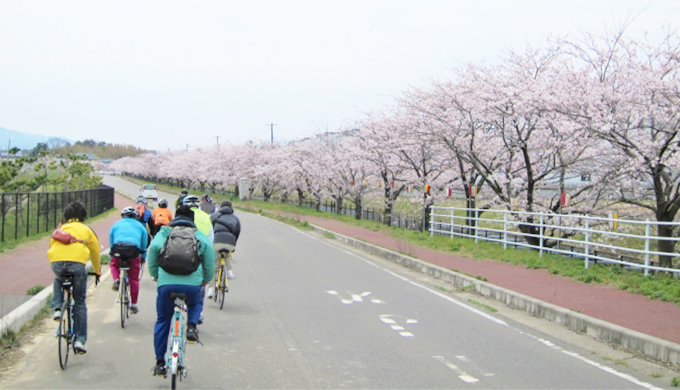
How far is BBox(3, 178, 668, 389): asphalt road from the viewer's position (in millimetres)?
6199

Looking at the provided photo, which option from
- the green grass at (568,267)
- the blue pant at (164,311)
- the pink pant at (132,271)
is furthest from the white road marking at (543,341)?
the pink pant at (132,271)

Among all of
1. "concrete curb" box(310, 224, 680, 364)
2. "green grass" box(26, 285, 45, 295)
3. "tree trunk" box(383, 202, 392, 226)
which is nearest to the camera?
"concrete curb" box(310, 224, 680, 364)

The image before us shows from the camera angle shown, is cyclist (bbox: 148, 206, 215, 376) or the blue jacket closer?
cyclist (bbox: 148, 206, 215, 376)

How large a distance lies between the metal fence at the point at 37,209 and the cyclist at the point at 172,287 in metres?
14.5

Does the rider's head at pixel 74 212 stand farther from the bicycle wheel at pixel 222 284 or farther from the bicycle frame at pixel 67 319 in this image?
the bicycle wheel at pixel 222 284

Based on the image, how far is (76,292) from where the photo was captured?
260 inches

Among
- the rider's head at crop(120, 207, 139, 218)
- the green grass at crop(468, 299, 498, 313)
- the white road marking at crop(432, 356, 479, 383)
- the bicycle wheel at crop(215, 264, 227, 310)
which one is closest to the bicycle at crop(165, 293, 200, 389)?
the white road marking at crop(432, 356, 479, 383)

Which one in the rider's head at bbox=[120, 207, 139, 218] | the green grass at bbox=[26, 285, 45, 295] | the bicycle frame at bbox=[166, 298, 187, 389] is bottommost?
the green grass at bbox=[26, 285, 45, 295]

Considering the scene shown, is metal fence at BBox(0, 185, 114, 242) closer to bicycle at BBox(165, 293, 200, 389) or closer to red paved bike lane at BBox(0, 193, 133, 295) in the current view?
red paved bike lane at BBox(0, 193, 133, 295)

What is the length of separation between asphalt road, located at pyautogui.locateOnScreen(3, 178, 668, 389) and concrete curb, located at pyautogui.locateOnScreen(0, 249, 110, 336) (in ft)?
1.29

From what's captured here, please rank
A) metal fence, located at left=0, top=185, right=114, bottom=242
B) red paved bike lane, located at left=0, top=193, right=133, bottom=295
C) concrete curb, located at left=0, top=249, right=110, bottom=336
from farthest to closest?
metal fence, located at left=0, top=185, right=114, bottom=242 < red paved bike lane, located at left=0, top=193, right=133, bottom=295 < concrete curb, located at left=0, top=249, right=110, bottom=336

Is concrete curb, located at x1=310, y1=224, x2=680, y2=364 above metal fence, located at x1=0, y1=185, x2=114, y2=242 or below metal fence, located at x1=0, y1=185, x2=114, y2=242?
below

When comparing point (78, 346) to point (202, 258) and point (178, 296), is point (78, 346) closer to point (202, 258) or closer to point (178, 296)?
point (178, 296)

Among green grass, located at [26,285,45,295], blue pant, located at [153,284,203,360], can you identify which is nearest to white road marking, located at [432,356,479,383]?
blue pant, located at [153,284,203,360]
